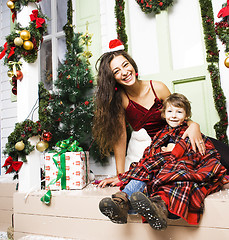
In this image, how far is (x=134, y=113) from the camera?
1776mm

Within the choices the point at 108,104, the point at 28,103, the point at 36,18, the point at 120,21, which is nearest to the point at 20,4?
the point at 36,18

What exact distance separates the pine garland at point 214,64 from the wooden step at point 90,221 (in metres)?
0.76

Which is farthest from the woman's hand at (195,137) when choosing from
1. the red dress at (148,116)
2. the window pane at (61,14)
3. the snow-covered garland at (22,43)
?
the window pane at (61,14)

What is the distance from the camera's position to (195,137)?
1288mm

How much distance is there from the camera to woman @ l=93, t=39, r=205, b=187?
5.52 ft

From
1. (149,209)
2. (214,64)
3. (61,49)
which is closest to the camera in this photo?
(149,209)

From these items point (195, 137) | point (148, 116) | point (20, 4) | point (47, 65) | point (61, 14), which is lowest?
point (195, 137)

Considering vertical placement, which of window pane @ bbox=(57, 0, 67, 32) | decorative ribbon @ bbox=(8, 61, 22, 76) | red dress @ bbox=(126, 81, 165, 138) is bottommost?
red dress @ bbox=(126, 81, 165, 138)

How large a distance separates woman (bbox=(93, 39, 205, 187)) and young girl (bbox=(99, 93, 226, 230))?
36 cm

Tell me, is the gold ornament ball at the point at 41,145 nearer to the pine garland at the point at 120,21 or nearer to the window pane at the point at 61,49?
the pine garland at the point at 120,21

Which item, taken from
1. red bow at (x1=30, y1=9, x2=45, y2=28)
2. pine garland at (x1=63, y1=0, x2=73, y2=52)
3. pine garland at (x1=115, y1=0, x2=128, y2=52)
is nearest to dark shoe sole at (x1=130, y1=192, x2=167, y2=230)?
red bow at (x1=30, y1=9, x2=45, y2=28)

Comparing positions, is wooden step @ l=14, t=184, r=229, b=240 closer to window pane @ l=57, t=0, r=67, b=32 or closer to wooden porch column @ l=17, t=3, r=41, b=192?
wooden porch column @ l=17, t=3, r=41, b=192

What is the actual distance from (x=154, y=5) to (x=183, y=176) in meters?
1.72

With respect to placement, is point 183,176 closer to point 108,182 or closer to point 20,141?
point 108,182
